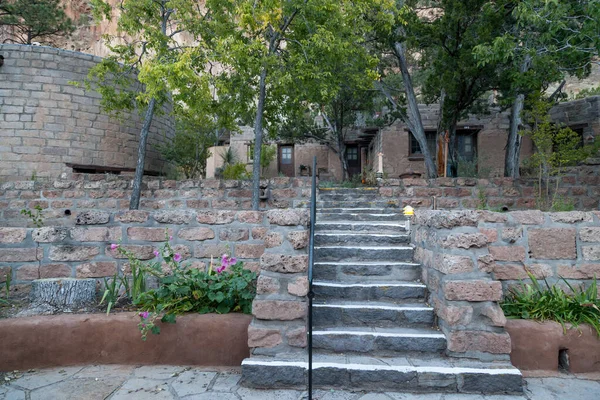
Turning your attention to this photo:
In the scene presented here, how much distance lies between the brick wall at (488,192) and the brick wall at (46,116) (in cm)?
864

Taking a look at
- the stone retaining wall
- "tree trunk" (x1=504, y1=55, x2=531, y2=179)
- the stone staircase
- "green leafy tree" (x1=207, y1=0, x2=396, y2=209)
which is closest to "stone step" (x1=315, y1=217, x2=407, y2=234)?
the stone staircase

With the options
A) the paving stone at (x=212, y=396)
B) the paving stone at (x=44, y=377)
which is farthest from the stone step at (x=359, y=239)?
the paving stone at (x=44, y=377)

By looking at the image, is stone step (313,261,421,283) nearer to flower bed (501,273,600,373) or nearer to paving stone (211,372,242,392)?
flower bed (501,273,600,373)

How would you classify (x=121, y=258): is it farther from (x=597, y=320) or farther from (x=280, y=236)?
(x=597, y=320)

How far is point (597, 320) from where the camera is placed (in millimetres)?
3090

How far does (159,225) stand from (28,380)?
5.69 feet

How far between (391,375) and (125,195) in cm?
759

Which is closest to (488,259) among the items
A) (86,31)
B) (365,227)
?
(365,227)

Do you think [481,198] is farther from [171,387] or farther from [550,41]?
[171,387]

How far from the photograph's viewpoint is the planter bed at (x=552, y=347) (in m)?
2.99

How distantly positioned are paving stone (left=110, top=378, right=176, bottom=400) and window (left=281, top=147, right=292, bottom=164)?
51.9 ft

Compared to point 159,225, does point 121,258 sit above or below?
below

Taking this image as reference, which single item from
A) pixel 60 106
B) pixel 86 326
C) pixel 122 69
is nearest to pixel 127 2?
pixel 122 69

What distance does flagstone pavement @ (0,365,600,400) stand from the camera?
260 cm
